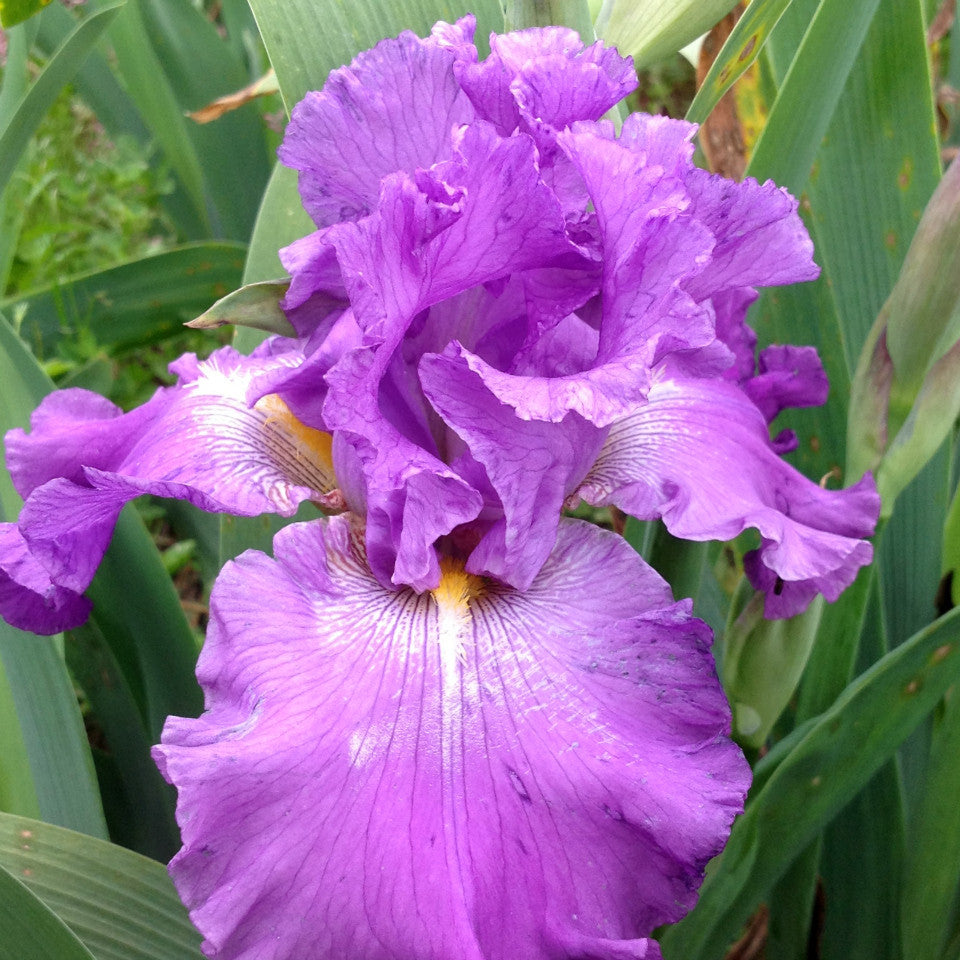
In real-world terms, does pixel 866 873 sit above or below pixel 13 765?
below

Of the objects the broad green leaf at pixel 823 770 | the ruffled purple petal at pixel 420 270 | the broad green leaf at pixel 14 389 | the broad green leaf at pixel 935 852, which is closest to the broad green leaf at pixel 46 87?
the broad green leaf at pixel 14 389

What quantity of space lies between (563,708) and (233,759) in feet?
0.61

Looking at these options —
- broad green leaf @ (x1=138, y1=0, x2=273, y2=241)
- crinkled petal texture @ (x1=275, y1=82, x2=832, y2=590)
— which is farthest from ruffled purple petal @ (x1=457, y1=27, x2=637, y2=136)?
broad green leaf @ (x1=138, y1=0, x2=273, y2=241)

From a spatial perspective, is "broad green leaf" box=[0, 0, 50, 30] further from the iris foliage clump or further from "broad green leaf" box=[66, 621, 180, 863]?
"broad green leaf" box=[66, 621, 180, 863]

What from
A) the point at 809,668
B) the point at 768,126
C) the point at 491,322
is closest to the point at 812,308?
the point at 768,126

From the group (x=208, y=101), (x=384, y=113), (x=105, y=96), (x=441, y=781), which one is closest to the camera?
(x=441, y=781)

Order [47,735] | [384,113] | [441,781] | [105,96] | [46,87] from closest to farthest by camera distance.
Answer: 1. [441,781]
2. [384,113]
3. [47,735]
4. [46,87]
5. [105,96]

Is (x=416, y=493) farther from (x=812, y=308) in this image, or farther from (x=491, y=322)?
(x=812, y=308)

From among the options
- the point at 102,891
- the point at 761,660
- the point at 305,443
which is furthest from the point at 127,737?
the point at 761,660

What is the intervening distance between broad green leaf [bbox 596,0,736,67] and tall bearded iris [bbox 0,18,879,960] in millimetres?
181

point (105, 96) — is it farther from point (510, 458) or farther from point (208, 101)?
point (510, 458)

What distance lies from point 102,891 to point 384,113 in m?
0.58

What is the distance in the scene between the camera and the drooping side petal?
0.70m

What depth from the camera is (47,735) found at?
2.62ft
